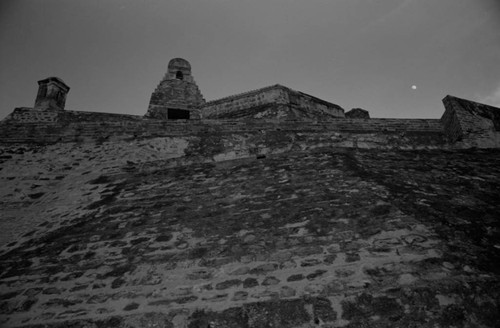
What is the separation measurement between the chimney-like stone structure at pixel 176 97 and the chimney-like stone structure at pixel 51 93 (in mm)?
3387

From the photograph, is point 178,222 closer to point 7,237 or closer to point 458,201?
point 7,237

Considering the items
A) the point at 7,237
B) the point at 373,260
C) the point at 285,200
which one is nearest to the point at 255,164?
the point at 285,200

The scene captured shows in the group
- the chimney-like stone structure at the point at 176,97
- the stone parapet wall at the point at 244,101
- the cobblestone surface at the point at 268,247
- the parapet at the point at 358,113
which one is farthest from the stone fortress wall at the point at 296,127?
the parapet at the point at 358,113

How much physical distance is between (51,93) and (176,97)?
16.8 ft

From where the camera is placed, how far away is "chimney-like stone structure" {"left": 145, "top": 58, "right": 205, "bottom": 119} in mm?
13545

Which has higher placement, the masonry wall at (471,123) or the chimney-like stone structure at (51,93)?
the chimney-like stone structure at (51,93)

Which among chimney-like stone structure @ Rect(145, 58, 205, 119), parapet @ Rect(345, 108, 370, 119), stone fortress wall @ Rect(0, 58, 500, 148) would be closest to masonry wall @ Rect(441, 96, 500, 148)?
stone fortress wall @ Rect(0, 58, 500, 148)

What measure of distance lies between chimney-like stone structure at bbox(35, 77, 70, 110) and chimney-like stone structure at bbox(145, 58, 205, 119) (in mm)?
3387

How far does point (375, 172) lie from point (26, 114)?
8.61m

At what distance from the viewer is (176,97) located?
14.1 m

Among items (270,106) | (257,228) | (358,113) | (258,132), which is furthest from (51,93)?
(358,113)

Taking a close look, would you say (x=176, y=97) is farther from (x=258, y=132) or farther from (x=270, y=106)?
(x=258, y=132)

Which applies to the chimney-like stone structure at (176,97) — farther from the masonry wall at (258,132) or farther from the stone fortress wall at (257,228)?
the stone fortress wall at (257,228)

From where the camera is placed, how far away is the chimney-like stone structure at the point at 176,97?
1354cm
